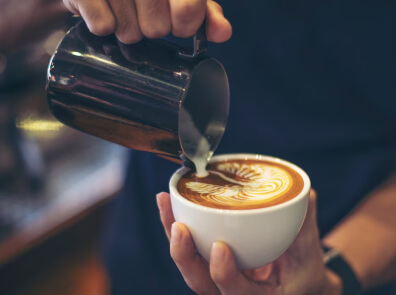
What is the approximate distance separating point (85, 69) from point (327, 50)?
0.81 metres

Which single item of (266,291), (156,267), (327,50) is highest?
(327,50)

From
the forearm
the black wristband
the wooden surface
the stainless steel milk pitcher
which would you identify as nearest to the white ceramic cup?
the stainless steel milk pitcher

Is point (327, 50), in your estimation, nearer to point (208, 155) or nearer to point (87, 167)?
point (208, 155)

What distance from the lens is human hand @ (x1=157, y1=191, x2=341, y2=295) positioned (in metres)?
0.67

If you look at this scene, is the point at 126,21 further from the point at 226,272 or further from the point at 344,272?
the point at 344,272

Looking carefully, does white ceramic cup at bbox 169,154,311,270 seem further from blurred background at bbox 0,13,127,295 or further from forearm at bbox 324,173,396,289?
blurred background at bbox 0,13,127,295

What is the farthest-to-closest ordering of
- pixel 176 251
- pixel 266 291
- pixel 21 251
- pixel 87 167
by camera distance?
pixel 87 167 < pixel 21 251 < pixel 266 291 < pixel 176 251

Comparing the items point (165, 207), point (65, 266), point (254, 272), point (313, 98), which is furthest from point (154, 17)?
point (65, 266)

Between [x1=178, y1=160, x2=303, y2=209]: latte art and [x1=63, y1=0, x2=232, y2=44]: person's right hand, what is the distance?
0.31m

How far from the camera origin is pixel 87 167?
227cm

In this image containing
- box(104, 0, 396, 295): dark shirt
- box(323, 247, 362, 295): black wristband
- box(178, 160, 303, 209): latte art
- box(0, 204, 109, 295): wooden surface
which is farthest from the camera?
box(0, 204, 109, 295): wooden surface

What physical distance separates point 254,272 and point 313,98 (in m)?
0.60

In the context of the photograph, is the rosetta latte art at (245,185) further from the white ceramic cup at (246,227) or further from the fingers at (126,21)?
the fingers at (126,21)

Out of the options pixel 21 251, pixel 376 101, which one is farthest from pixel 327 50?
pixel 21 251
